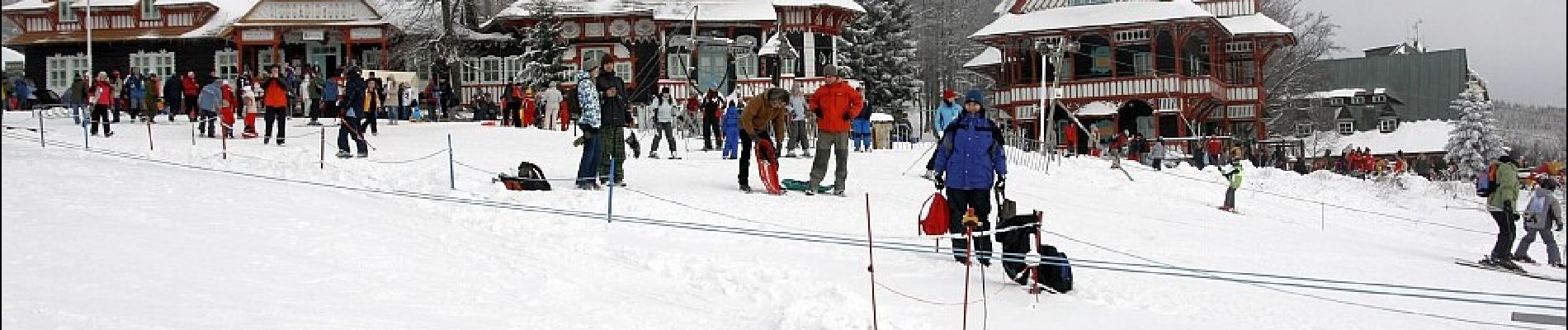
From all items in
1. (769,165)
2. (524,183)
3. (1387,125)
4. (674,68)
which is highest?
(674,68)

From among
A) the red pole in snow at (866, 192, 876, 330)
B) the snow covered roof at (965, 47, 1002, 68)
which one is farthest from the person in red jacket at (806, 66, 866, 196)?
the snow covered roof at (965, 47, 1002, 68)

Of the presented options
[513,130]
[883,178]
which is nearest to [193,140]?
[513,130]

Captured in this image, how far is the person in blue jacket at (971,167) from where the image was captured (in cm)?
1057

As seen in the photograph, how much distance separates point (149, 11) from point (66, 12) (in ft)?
9.79

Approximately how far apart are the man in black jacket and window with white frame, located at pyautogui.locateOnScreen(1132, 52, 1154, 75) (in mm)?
33367

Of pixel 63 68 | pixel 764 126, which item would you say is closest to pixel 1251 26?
pixel 764 126

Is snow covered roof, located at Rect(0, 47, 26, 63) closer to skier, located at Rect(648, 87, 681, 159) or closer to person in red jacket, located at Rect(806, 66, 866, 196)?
skier, located at Rect(648, 87, 681, 159)

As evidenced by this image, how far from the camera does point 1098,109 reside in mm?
45031

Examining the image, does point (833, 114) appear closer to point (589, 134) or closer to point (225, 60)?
point (589, 134)

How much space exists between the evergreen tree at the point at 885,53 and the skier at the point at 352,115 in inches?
1384

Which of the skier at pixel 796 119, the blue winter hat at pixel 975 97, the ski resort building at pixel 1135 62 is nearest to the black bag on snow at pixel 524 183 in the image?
the blue winter hat at pixel 975 97

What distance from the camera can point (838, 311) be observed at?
795cm

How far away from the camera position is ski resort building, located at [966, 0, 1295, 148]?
145ft

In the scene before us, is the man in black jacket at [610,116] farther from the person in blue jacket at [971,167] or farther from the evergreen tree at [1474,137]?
the evergreen tree at [1474,137]
